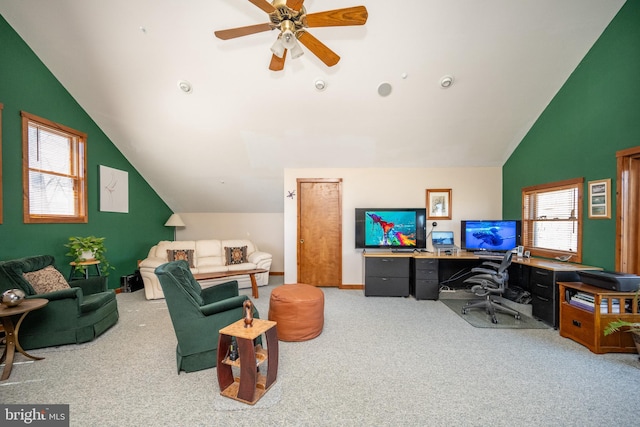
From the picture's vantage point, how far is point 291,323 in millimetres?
2754

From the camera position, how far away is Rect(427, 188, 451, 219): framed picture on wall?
4.75m

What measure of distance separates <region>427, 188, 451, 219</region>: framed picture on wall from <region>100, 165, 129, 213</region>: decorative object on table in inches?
218

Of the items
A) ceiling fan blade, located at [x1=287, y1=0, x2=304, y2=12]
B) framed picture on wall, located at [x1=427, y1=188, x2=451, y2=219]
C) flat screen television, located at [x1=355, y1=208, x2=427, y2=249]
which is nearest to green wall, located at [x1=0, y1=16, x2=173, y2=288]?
ceiling fan blade, located at [x1=287, y1=0, x2=304, y2=12]

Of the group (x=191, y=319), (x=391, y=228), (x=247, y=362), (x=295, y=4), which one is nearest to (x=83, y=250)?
(x=191, y=319)

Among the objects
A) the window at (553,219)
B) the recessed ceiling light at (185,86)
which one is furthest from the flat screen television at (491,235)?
the recessed ceiling light at (185,86)

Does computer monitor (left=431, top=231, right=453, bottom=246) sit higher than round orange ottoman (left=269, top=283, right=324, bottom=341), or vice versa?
computer monitor (left=431, top=231, right=453, bottom=246)

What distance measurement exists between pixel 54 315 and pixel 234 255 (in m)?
2.70

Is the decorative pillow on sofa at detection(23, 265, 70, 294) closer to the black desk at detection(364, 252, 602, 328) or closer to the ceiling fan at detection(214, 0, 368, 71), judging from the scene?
the ceiling fan at detection(214, 0, 368, 71)

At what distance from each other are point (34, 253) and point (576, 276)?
6.63 meters

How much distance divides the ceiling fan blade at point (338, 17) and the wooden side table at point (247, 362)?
7.67 ft

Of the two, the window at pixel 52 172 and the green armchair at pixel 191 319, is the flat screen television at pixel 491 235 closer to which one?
the green armchair at pixel 191 319

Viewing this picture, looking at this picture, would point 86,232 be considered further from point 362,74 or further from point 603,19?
point 603,19

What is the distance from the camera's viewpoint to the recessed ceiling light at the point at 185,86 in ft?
11.4

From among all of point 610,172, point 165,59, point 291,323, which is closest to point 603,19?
point 610,172
